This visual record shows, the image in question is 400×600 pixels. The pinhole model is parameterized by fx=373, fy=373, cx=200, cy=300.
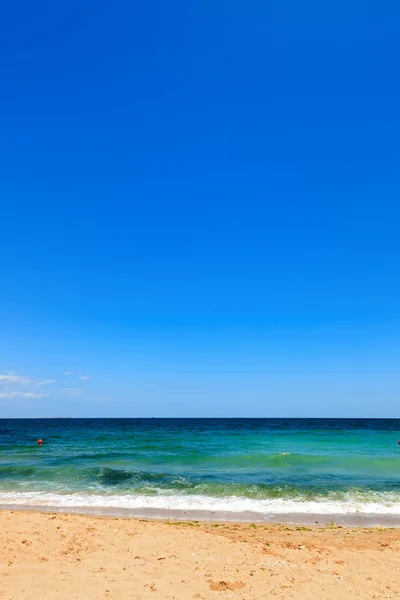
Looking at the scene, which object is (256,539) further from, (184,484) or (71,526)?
(184,484)

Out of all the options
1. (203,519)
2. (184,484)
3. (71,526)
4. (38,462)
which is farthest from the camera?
(38,462)

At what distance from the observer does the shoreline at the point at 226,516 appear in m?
10.6

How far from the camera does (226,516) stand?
11.2 m

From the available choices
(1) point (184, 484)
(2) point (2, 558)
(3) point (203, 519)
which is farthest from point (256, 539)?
(1) point (184, 484)

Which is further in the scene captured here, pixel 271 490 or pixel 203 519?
pixel 271 490

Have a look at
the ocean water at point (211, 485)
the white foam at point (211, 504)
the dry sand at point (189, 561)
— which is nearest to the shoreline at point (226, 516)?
the ocean water at point (211, 485)

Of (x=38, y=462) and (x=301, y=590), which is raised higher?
(x=301, y=590)

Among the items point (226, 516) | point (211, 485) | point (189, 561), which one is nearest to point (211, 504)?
point (226, 516)

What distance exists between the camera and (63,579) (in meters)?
6.54

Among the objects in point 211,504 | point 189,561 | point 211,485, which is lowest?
point 211,485

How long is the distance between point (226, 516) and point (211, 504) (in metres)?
1.31

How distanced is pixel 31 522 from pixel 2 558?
2603mm

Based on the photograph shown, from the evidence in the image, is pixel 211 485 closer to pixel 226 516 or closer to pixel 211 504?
pixel 211 504

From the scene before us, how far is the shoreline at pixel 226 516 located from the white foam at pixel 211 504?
0.73ft
